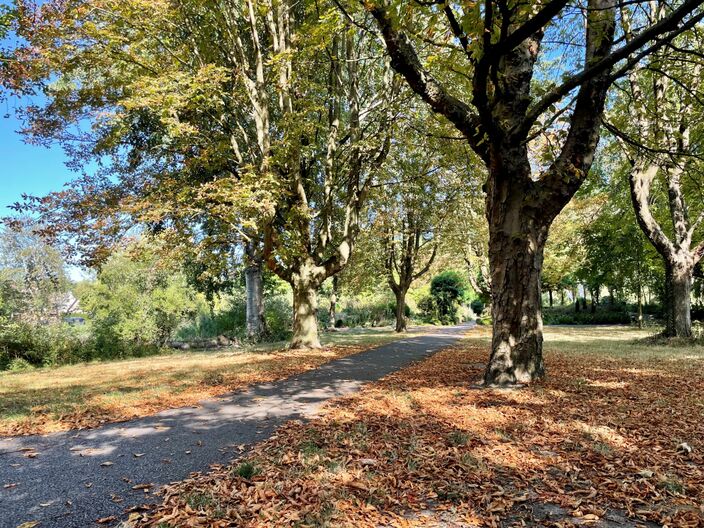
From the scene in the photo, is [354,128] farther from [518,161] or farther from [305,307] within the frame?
[518,161]

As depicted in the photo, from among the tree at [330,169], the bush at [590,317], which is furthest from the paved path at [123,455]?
the bush at [590,317]

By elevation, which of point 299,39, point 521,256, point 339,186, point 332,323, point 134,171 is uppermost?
point 299,39

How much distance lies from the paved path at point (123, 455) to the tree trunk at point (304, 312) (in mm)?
6054

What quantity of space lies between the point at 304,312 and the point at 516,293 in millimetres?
7720

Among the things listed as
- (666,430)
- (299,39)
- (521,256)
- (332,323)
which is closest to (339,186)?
(299,39)

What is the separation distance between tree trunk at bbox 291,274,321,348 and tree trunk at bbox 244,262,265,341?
15.4ft

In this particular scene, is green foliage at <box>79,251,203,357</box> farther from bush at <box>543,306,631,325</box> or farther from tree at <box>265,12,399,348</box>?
bush at <box>543,306,631,325</box>

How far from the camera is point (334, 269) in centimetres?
1274

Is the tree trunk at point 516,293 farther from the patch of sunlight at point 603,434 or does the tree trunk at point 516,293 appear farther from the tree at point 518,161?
the patch of sunlight at point 603,434

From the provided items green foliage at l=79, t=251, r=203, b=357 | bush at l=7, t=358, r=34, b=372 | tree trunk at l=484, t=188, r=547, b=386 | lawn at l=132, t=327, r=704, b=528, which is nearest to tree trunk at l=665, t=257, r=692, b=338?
lawn at l=132, t=327, r=704, b=528

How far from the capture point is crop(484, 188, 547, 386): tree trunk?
6047 millimetres

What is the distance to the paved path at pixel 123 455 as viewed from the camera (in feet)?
9.11

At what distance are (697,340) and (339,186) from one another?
11.7m

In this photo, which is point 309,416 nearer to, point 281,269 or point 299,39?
point 281,269
